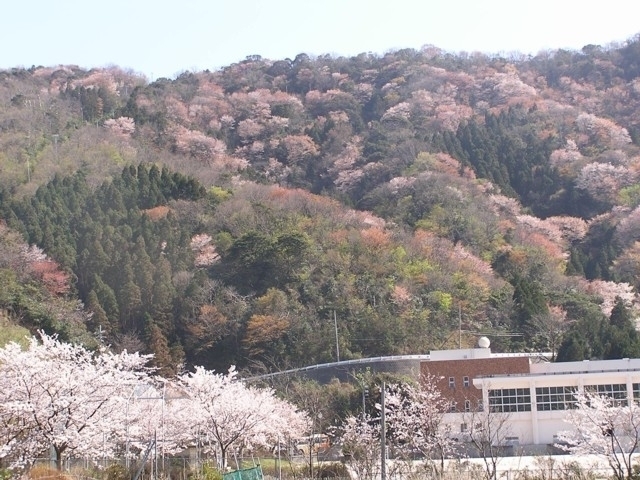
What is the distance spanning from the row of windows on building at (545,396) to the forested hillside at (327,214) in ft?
12.0

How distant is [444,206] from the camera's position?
174 ft

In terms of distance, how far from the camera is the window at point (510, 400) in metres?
31.8

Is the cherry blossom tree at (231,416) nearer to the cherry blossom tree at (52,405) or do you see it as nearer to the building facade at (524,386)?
the cherry blossom tree at (52,405)

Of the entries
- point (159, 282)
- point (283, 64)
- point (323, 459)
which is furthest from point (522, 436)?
point (283, 64)

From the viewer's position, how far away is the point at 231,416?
26328mm

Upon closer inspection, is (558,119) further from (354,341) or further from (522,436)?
(522,436)

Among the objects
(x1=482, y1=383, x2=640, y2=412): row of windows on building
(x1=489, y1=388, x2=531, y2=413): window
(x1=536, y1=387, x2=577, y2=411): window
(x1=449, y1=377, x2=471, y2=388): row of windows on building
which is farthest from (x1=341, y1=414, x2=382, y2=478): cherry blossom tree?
(x1=536, y1=387, x2=577, y2=411): window

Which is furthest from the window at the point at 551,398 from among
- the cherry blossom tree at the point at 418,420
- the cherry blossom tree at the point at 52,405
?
the cherry blossom tree at the point at 52,405

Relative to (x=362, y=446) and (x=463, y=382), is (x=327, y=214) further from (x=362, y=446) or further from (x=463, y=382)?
(x=362, y=446)

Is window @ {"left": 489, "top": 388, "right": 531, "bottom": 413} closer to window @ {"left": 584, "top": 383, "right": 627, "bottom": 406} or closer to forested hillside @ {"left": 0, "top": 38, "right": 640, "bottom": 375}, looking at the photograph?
window @ {"left": 584, "top": 383, "right": 627, "bottom": 406}

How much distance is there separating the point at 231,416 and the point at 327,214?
26612mm

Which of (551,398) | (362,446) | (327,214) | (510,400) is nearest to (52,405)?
(362,446)

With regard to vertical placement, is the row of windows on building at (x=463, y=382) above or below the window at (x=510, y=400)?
above

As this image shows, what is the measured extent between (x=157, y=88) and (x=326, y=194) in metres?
23.6
